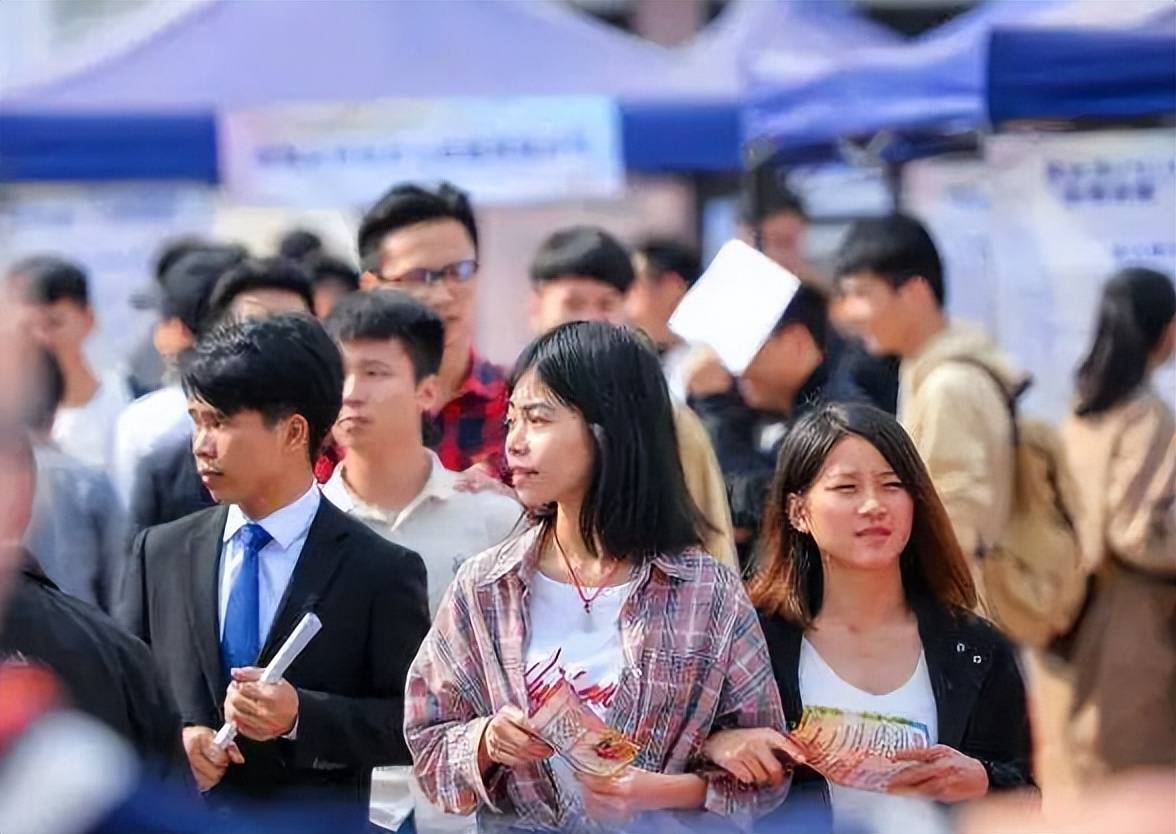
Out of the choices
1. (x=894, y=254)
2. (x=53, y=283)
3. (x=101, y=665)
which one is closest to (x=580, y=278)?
(x=894, y=254)

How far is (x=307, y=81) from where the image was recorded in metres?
10.2

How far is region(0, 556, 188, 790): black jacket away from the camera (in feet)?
8.93

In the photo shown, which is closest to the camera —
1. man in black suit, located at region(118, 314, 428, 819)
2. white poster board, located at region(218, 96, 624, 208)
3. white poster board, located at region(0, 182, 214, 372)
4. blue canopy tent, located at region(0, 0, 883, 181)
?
man in black suit, located at region(118, 314, 428, 819)

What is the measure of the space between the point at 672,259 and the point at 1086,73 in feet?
5.77

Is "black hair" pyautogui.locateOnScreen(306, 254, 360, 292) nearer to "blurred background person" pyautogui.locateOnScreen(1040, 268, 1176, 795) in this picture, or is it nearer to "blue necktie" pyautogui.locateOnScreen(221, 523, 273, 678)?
"blurred background person" pyautogui.locateOnScreen(1040, 268, 1176, 795)

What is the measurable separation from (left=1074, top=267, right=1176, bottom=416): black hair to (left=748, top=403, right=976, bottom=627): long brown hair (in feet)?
7.13

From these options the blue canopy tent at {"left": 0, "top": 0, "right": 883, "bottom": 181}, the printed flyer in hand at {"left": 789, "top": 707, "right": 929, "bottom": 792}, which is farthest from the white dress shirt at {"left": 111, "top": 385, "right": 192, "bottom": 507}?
the blue canopy tent at {"left": 0, "top": 0, "right": 883, "bottom": 181}

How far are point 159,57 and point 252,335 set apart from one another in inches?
270

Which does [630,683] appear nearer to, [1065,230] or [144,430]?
[144,430]

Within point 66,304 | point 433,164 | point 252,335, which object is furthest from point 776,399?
point 433,164

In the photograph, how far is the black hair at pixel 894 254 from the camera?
17.8ft

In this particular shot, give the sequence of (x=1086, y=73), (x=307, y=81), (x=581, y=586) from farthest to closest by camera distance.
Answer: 1. (x=307, y=81)
2. (x=1086, y=73)
3. (x=581, y=586)

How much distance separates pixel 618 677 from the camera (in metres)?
3.26

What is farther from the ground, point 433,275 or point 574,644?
point 433,275
